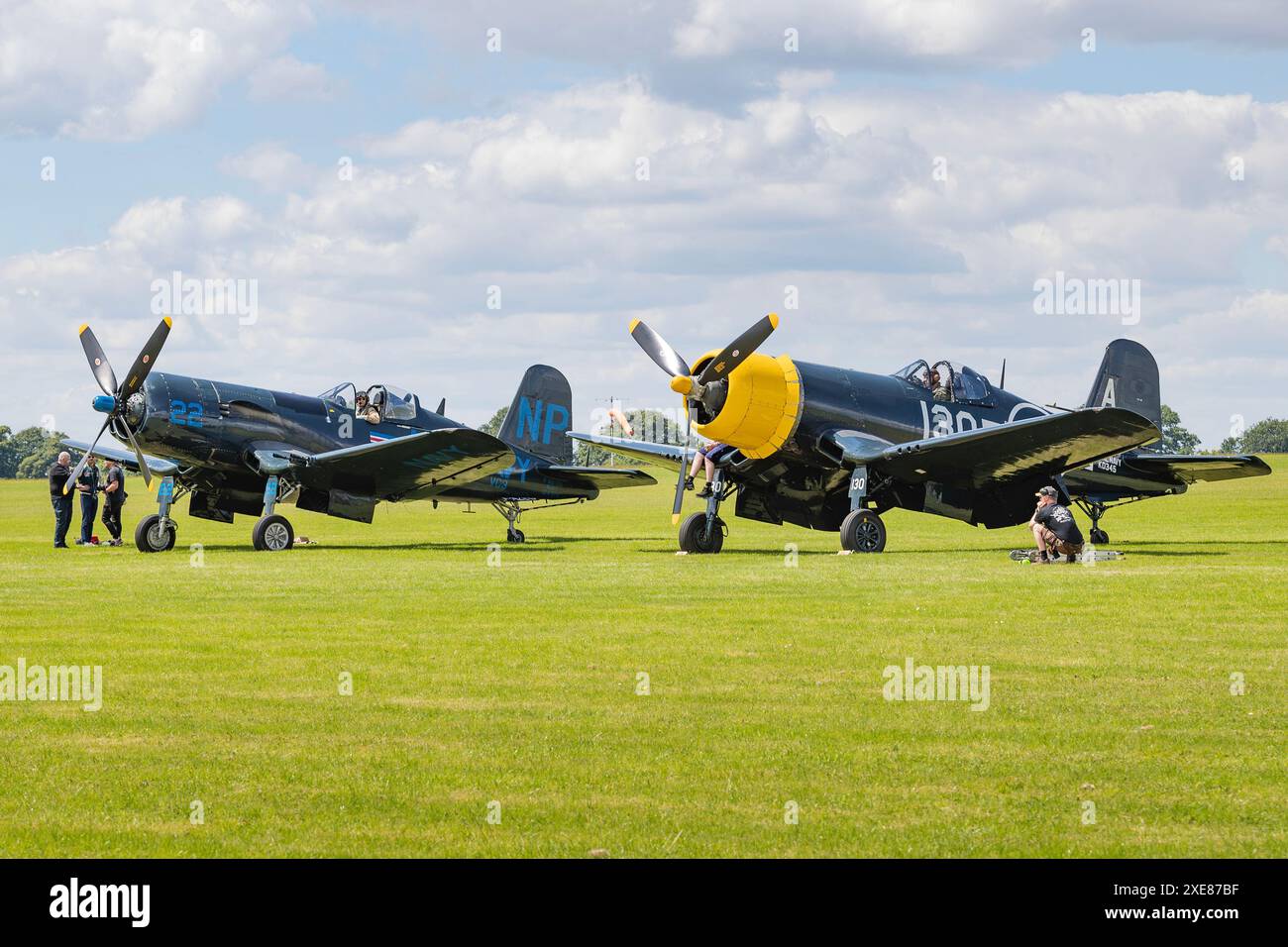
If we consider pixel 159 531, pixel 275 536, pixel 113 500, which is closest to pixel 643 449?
pixel 275 536

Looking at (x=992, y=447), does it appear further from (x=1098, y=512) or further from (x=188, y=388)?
(x=188, y=388)

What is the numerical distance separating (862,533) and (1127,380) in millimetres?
9036

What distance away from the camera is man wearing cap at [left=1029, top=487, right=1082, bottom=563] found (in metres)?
22.5

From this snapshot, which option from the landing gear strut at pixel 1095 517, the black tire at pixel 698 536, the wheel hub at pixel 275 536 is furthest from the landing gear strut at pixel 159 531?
the landing gear strut at pixel 1095 517

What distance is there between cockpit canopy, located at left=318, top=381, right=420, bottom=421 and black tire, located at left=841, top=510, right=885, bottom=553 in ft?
35.6

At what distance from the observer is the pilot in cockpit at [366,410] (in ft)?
104

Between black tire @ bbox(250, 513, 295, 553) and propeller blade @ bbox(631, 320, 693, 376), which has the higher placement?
propeller blade @ bbox(631, 320, 693, 376)

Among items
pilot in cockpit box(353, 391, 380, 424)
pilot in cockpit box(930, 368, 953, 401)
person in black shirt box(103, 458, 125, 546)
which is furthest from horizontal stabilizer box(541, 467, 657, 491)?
person in black shirt box(103, 458, 125, 546)

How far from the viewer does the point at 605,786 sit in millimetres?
7703

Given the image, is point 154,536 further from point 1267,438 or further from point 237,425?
point 1267,438

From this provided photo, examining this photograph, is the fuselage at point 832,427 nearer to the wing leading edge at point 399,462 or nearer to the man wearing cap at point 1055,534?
the man wearing cap at point 1055,534

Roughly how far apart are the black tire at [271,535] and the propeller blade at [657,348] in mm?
7479

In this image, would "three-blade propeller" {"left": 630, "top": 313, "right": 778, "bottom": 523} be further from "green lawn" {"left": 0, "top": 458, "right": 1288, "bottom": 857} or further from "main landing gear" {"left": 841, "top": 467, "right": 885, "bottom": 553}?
"green lawn" {"left": 0, "top": 458, "right": 1288, "bottom": 857}

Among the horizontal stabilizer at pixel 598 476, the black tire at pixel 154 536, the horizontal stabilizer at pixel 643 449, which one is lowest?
the black tire at pixel 154 536
